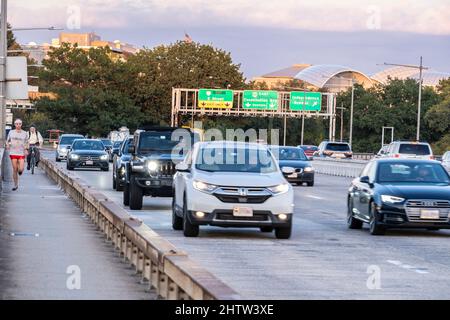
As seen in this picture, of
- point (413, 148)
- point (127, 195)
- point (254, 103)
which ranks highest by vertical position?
point (254, 103)

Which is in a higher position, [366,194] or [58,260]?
[366,194]

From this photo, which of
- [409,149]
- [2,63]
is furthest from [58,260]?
[409,149]

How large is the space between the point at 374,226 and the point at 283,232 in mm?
2210

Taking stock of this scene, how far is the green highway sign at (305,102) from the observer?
384 feet

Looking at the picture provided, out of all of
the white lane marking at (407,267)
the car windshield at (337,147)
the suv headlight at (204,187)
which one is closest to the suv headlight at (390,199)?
the suv headlight at (204,187)

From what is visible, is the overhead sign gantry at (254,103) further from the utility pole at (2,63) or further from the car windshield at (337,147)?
the utility pole at (2,63)

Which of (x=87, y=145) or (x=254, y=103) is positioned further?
(x=254, y=103)

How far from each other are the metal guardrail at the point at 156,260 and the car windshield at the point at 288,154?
26.8m

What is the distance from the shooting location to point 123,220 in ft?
58.8

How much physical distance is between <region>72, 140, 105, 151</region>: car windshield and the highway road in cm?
3335

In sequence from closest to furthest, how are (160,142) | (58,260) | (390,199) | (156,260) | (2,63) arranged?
(156,260), (58,260), (390,199), (160,142), (2,63)

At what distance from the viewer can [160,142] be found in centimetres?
3166

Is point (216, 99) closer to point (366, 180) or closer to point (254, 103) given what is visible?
point (254, 103)
